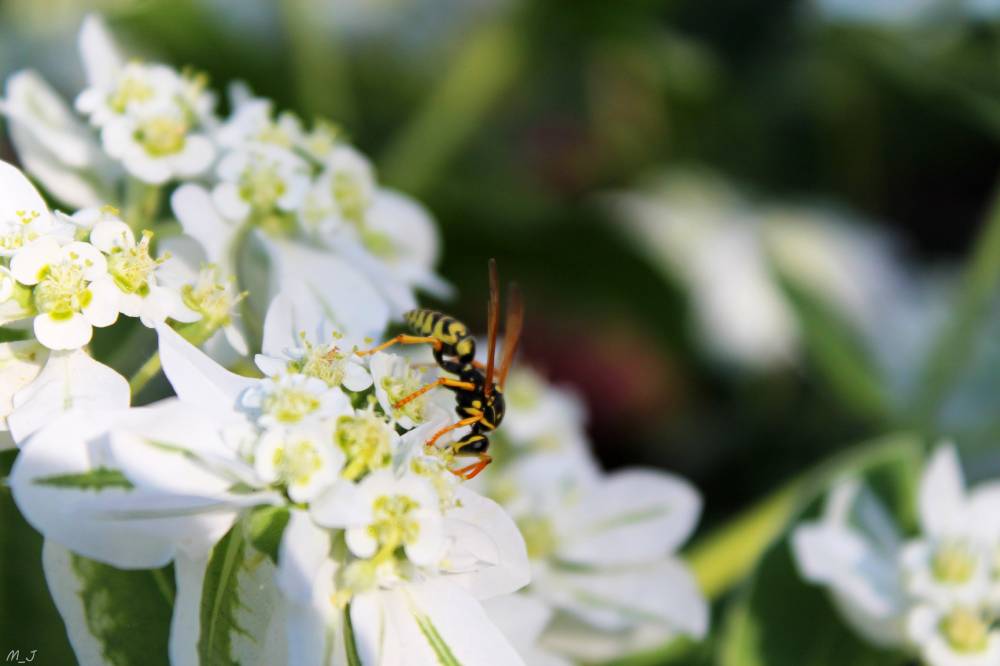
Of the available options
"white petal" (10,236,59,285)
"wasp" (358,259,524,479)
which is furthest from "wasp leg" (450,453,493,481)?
"white petal" (10,236,59,285)

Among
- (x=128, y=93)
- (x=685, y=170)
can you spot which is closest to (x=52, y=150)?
(x=128, y=93)

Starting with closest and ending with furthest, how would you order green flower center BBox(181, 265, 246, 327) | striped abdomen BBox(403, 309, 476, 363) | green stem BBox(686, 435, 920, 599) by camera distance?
green flower center BBox(181, 265, 246, 327)
striped abdomen BBox(403, 309, 476, 363)
green stem BBox(686, 435, 920, 599)

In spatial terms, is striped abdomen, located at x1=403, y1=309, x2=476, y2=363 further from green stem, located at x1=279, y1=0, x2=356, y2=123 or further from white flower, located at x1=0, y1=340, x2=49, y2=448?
green stem, located at x1=279, y1=0, x2=356, y2=123

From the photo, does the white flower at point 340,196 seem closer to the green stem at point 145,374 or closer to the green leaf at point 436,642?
the green stem at point 145,374

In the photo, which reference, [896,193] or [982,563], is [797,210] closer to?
[896,193]

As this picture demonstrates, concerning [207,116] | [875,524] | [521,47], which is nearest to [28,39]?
[521,47]

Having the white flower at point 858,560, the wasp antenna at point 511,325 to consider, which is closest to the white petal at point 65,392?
the wasp antenna at point 511,325
